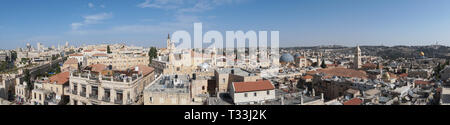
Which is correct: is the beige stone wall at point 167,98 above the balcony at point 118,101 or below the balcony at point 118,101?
above

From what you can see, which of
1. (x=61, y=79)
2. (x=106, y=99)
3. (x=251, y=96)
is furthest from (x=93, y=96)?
(x=251, y=96)

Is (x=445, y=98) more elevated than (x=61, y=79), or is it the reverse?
(x=61, y=79)

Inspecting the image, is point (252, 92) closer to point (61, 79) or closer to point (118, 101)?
point (118, 101)

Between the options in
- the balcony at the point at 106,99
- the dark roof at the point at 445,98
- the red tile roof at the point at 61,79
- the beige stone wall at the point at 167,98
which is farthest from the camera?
the red tile roof at the point at 61,79

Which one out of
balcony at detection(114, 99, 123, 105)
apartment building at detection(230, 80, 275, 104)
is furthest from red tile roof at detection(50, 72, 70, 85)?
apartment building at detection(230, 80, 275, 104)

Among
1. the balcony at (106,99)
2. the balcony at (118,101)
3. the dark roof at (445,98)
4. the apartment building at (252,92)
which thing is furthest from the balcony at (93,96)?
the dark roof at (445,98)

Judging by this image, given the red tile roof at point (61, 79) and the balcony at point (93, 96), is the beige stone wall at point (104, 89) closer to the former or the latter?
the balcony at point (93, 96)

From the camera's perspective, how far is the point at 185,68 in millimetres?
25688

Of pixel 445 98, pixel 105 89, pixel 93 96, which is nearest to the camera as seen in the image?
pixel 105 89
